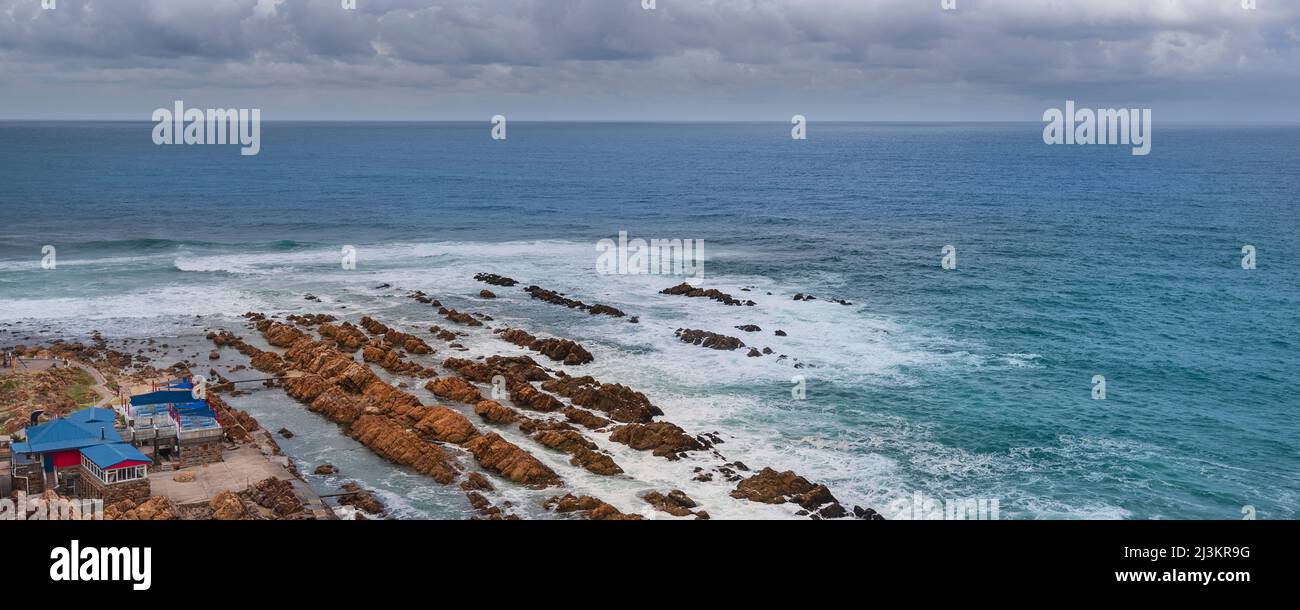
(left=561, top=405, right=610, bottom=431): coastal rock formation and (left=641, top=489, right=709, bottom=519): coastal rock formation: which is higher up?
(left=561, top=405, right=610, bottom=431): coastal rock formation

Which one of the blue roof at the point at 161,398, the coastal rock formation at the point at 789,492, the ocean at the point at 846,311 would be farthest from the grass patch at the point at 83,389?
the coastal rock formation at the point at 789,492

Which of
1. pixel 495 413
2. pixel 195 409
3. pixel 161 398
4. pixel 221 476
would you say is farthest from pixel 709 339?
pixel 161 398

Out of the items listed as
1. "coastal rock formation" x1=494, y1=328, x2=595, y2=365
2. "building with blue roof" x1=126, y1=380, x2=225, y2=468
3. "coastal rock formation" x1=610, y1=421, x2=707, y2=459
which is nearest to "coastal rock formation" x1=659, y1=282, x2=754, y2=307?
"coastal rock formation" x1=494, y1=328, x2=595, y2=365

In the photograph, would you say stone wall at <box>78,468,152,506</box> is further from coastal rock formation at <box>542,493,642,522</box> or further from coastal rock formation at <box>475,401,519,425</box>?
coastal rock formation at <box>475,401,519,425</box>

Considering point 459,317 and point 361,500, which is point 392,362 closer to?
point 459,317

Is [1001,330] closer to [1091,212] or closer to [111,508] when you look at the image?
[111,508]

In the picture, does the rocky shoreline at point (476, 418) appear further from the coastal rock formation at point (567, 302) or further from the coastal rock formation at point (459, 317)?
the coastal rock formation at point (567, 302)
